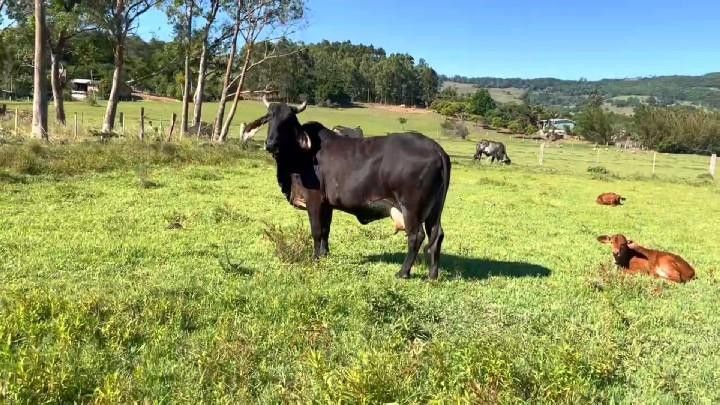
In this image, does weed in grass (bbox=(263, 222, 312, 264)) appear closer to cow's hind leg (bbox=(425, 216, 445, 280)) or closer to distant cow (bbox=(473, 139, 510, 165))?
cow's hind leg (bbox=(425, 216, 445, 280))

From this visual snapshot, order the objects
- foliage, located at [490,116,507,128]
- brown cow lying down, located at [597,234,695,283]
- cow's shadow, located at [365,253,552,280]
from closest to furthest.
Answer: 1. cow's shadow, located at [365,253,552,280]
2. brown cow lying down, located at [597,234,695,283]
3. foliage, located at [490,116,507,128]

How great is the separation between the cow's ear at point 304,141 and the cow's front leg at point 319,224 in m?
0.78

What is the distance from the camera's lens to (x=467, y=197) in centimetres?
1755

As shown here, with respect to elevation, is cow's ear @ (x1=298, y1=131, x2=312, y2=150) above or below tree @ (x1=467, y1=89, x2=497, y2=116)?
below

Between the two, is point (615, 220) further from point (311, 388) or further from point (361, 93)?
point (361, 93)

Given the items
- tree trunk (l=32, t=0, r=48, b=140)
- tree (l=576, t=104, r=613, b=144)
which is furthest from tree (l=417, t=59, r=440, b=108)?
tree trunk (l=32, t=0, r=48, b=140)

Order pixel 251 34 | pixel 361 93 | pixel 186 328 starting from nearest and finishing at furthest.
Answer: pixel 186 328
pixel 251 34
pixel 361 93

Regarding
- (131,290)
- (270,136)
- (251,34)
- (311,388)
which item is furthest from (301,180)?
(251,34)

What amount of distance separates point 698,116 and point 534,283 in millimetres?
98796

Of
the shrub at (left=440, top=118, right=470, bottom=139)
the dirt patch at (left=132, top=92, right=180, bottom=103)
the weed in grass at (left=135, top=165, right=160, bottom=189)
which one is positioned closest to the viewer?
the weed in grass at (left=135, top=165, right=160, bottom=189)

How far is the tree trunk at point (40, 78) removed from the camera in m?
20.5

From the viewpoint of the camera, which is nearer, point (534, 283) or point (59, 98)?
point (534, 283)

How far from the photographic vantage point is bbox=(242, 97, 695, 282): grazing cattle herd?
303 inches

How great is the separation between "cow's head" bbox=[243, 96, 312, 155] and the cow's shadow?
1869 millimetres
